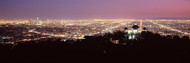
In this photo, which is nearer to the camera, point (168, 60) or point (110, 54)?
point (168, 60)

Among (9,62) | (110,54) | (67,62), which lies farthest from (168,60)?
(9,62)

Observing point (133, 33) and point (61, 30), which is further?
point (61, 30)

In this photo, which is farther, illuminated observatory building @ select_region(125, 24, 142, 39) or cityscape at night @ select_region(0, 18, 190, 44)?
cityscape at night @ select_region(0, 18, 190, 44)

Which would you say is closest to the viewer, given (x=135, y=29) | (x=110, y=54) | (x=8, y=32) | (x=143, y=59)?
(x=143, y=59)

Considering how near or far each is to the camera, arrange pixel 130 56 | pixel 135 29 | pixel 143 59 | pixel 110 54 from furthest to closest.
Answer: pixel 135 29
pixel 110 54
pixel 130 56
pixel 143 59

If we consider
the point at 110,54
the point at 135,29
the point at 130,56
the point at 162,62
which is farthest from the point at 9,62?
the point at 135,29

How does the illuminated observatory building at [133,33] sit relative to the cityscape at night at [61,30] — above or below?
above

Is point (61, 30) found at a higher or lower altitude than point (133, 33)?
lower

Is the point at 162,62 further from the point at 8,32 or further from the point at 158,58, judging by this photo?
the point at 8,32

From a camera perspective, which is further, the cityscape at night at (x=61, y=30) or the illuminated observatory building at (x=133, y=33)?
the cityscape at night at (x=61, y=30)

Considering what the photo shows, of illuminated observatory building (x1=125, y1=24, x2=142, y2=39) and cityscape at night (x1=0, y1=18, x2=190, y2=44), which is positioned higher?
illuminated observatory building (x1=125, y1=24, x2=142, y2=39)
